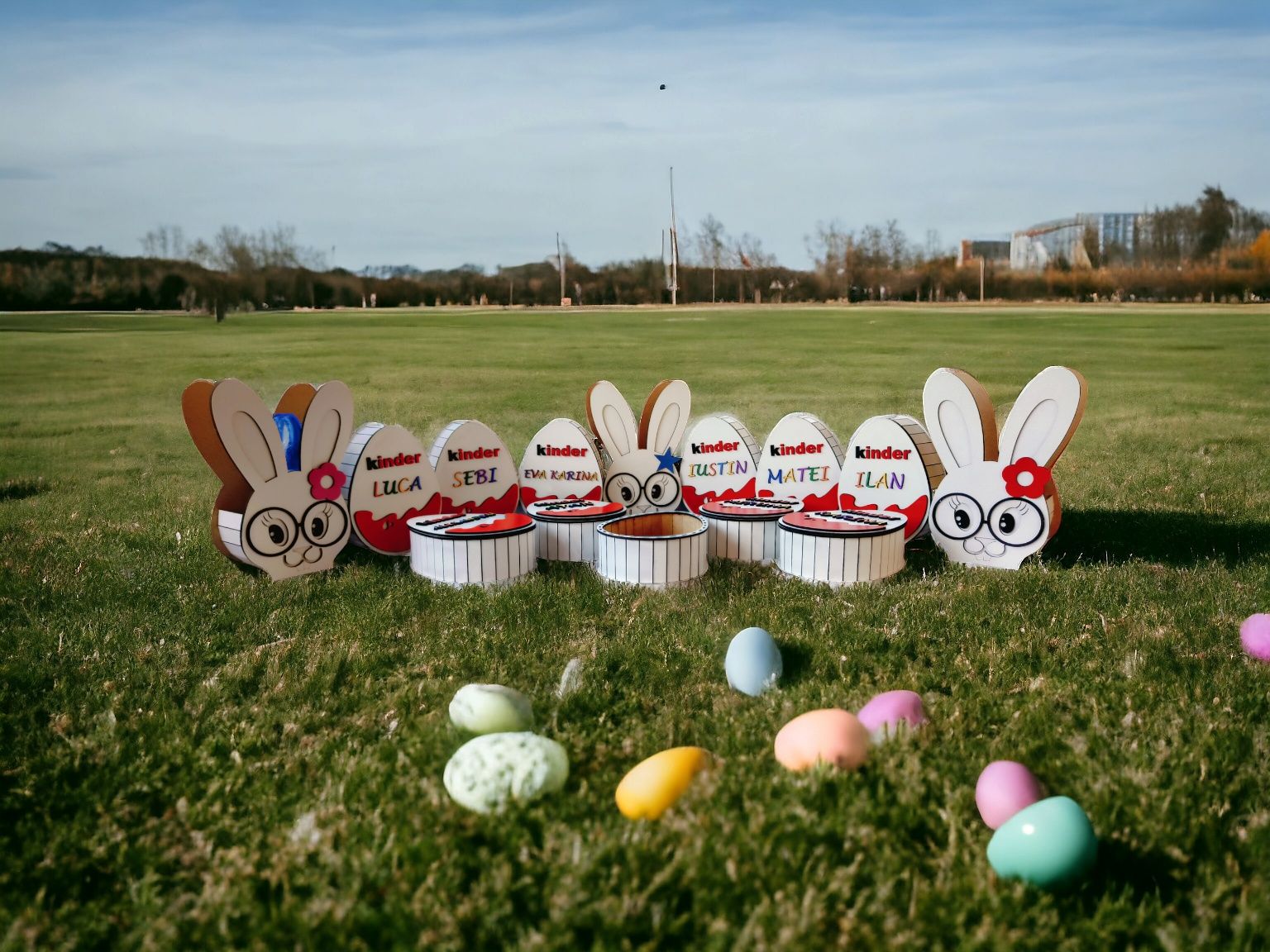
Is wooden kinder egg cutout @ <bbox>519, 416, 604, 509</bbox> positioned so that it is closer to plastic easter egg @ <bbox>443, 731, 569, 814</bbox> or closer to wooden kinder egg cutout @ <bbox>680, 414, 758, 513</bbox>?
wooden kinder egg cutout @ <bbox>680, 414, 758, 513</bbox>

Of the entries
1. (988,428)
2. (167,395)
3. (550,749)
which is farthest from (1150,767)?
(167,395)

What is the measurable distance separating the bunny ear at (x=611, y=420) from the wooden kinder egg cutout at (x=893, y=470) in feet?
4.41

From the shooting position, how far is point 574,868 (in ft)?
8.22

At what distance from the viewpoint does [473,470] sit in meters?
5.68

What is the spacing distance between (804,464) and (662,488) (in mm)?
862

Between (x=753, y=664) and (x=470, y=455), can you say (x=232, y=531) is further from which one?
(x=753, y=664)

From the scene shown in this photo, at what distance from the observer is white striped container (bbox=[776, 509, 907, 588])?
4.79 meters

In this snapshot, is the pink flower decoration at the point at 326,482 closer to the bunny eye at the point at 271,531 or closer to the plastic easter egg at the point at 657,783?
the bunny eye at the point at 271,531

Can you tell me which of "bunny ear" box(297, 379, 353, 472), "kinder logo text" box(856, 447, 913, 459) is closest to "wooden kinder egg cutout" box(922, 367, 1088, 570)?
"kinder logo text" box(856, 447, 913, 459)

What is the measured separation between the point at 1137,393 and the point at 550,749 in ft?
48.4

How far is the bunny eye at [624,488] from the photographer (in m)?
6.04

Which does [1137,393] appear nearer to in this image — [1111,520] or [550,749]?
[1111,520]

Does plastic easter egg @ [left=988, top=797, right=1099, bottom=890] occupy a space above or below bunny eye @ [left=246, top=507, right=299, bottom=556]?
below

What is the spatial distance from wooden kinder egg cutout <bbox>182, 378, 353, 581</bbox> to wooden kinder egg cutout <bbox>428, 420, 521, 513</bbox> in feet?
1.79
